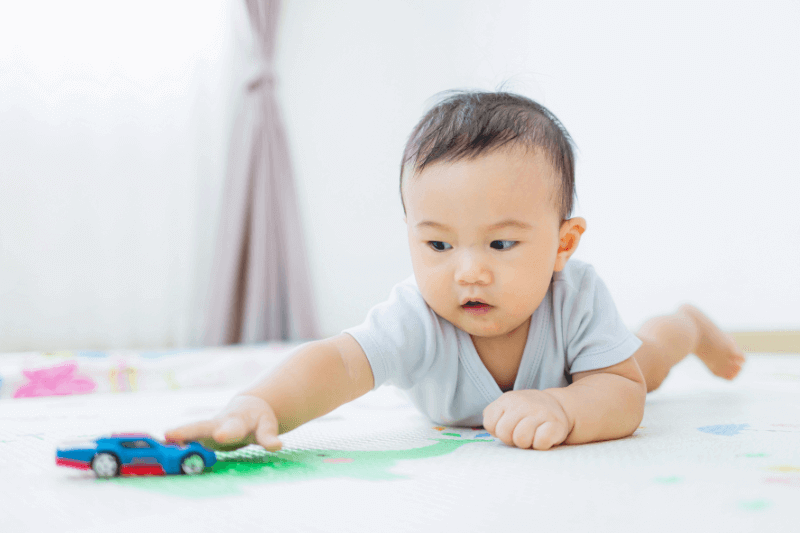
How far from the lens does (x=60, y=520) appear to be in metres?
0.41

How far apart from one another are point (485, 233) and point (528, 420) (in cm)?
21

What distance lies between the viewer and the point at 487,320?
0.79 metres

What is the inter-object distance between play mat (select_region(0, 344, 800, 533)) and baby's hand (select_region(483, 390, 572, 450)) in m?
0.01

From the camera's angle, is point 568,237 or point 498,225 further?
point 568,237

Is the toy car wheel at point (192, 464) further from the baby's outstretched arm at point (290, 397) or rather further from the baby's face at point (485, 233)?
the baby's face at point (485, 233)

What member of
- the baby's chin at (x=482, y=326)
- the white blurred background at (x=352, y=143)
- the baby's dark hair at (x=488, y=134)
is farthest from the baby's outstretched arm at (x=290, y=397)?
the white blurred background at (x=352, y=143)

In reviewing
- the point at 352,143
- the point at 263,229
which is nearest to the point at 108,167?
the point at 263,229

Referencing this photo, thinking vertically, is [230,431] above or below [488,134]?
below

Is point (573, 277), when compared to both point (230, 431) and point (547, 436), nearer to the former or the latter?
point (547, 436)

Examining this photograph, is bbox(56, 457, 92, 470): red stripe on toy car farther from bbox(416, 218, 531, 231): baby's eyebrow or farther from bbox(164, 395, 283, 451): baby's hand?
bbox(416, 218, 531, 231): baby's eyebrow

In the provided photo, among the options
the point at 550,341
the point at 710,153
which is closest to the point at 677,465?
the point at 550,341

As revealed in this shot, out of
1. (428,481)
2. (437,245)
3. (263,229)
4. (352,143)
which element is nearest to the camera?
(428,481)

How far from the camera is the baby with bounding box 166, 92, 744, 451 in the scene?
0.72m

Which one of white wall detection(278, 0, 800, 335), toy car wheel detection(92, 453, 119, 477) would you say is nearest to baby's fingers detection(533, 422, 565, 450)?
toy car wheel detection(92, 453, 119, 477)
